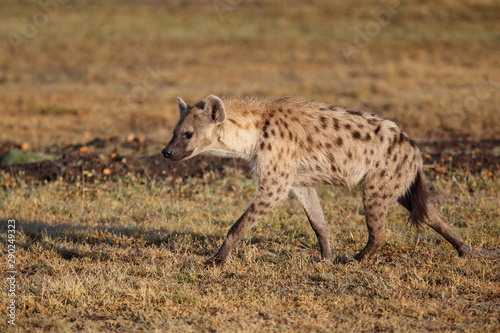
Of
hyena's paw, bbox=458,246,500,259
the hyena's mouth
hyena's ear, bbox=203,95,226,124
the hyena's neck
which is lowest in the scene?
hyena's paw, bbox=458,246,500,259

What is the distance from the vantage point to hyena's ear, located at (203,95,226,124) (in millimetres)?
5391

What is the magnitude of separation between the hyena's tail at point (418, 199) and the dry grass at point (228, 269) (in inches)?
15.7

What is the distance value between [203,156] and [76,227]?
2.80m

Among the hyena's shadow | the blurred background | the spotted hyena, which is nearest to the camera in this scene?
the spotted hyena

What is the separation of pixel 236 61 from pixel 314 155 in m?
16.8

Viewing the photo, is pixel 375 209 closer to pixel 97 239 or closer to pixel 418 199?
pixel 418 199

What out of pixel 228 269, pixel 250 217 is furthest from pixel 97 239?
pixel 250 217

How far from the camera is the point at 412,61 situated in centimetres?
2080

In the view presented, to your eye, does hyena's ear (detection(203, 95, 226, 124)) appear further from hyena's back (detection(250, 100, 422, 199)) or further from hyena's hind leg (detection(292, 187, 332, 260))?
hyena's hind leg (detection(292, 187, 332, 260))

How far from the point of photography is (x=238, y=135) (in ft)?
18.1

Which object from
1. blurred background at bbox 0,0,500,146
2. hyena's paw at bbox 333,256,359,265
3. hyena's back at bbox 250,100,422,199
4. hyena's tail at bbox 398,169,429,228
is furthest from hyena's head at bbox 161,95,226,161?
blurred background at bbox 0,0,500,146

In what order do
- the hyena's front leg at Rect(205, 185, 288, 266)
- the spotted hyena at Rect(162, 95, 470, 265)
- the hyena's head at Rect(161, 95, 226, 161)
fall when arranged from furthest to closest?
the hyena's head at Rect(161, 95, 226, 161)
the spotted hyena at Rect(162, 95, 470, 265)
the hyena's front leg at Rect(205, 185, 288, 266)

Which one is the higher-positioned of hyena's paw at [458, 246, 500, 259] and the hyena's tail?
the hyena's tail

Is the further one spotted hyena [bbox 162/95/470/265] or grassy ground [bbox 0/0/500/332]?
spotted hyena [bbox 162/95/470/265]
